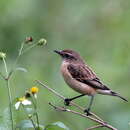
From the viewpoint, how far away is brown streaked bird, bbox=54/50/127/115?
23.0ft

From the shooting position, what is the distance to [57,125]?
4.49 meters

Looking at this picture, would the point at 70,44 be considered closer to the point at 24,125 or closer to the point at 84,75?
the point at 84,75

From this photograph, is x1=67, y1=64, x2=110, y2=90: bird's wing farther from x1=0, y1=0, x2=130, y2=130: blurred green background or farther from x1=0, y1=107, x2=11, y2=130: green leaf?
x1=0, y1=107, x2=11, y2=130: green leaf

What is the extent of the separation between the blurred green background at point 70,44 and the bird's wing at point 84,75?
732mm

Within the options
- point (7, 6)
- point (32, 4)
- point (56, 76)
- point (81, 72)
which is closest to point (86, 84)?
point (81, 72)

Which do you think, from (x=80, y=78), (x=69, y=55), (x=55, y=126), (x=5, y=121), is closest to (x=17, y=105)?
(x=5, y=121)

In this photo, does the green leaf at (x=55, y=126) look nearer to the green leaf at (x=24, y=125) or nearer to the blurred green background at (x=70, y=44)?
the green leaf at (x=24, y=125)

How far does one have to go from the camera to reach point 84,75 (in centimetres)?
729

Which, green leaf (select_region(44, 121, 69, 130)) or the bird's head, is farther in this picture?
the bird's head

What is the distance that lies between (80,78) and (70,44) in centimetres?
337

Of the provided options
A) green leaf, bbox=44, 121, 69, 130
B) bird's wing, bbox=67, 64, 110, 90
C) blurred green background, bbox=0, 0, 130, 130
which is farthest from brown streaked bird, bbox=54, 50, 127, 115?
green leaf, bbox=44, 121, 69, 130

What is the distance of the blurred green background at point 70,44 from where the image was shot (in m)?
8.29

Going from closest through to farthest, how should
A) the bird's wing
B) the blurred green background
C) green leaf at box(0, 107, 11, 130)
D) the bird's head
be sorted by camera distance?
green leaf at box(0, 107, 11, 130) < the bird's wing < the bird's head < the blurred green background

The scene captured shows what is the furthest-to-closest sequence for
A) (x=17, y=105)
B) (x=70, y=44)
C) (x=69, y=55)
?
(x=70, y=44) < (x=69, y=55) < (x=17, y=105)
